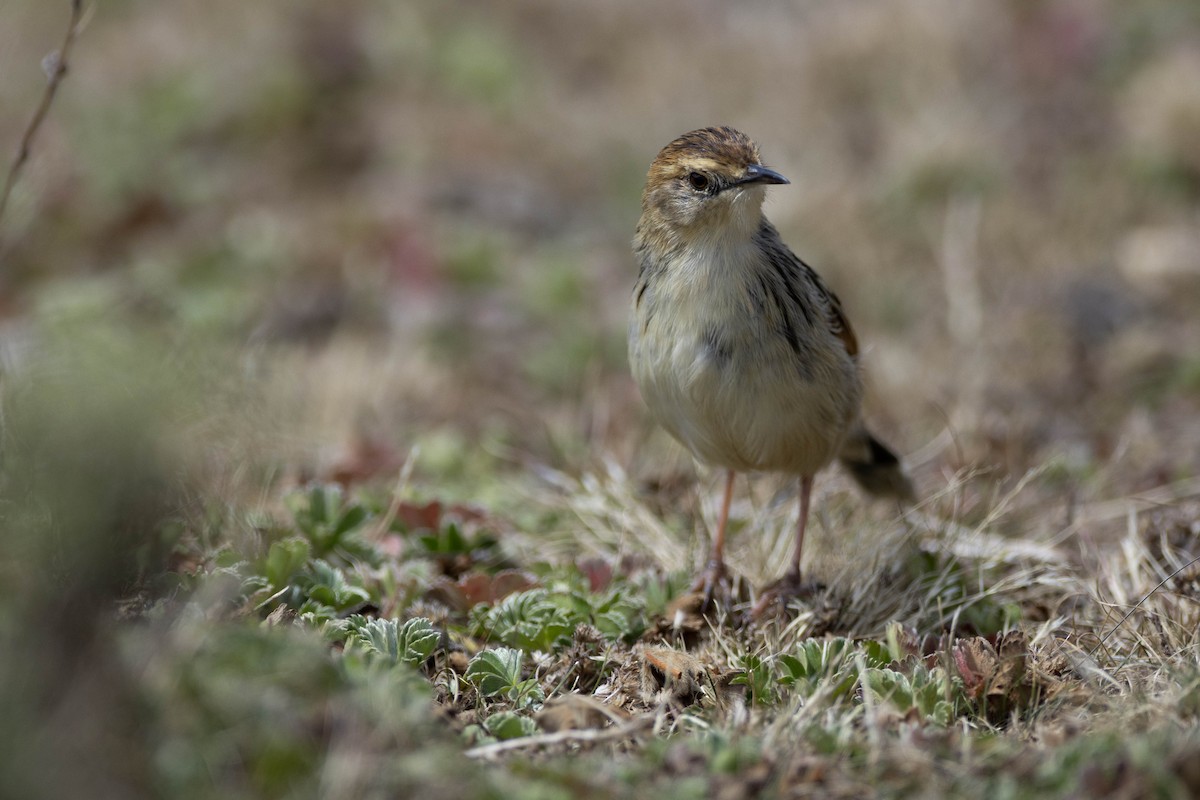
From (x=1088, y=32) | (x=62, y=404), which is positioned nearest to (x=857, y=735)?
(x=62, y=404)

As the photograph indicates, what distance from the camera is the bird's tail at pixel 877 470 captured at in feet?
17.9

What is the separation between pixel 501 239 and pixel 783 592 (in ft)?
16.9

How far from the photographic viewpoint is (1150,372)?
24.3ft

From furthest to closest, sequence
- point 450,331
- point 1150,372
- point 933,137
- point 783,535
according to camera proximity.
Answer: point 933,137 → point 450,331 → point 1150,372 → point 783,535

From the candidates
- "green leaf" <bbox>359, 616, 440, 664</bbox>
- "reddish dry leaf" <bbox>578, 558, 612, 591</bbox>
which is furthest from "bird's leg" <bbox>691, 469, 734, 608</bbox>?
"green leaf" <bbox>359, 616, 440, 664</bbox>

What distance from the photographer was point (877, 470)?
5.55 m

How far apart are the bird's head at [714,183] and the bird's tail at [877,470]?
131cm

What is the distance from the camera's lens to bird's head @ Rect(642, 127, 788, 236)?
4531 mm

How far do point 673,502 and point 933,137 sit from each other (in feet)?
17.3

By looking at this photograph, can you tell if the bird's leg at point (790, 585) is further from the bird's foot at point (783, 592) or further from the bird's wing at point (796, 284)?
the bird's wing at point (796, 284)

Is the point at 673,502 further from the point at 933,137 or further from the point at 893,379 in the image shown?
the point at 933,137

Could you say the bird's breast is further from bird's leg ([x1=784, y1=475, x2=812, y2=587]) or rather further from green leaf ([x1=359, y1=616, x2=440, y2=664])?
green leaf ([x1=359, y1=616, x2=440, y2=664])

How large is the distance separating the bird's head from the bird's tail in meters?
1.31

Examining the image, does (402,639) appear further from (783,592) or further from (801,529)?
(801,529)
